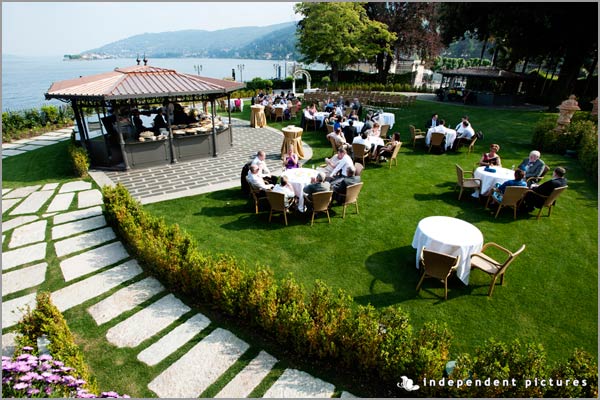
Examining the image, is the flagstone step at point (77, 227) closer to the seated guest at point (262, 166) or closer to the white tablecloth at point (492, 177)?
the seated guest at point (262, 166)

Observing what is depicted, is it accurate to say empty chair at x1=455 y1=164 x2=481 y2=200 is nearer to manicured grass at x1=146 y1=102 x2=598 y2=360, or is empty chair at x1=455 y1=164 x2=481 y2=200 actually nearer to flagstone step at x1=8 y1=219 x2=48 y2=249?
manicured grass at x1=146 y1=102 x2=598 y2=360

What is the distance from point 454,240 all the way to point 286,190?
3567mm

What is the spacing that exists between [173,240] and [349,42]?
32383mm

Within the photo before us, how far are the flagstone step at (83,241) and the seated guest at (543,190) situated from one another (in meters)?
9.36

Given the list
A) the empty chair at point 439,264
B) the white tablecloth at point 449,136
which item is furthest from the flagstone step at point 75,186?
the white tablecloth at point 449,136

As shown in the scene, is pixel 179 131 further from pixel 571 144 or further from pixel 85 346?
pixel 571 144

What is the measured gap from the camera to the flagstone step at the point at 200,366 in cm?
383

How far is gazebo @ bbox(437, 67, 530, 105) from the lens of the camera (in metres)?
25.9

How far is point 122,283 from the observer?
5.63 metres

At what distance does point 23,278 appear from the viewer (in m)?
5.77

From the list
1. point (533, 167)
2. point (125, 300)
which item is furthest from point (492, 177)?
point (125, 300)

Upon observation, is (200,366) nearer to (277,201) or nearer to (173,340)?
(173,340)

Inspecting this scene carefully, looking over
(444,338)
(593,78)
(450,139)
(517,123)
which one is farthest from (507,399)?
(593,78)

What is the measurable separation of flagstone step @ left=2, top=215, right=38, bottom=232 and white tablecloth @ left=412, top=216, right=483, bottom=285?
28.8ft
